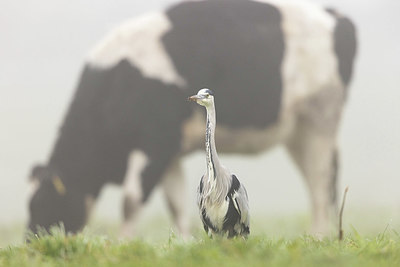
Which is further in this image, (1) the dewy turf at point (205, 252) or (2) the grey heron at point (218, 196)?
(2) the grey heron at point (218, 196)

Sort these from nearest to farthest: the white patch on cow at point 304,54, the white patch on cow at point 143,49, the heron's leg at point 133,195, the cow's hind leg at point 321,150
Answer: the heron's leg at point 133,195 < the white patch on cow at point 143,49 < the white patch on cow at point 304,54 < the cow's hind leg at point 321,150

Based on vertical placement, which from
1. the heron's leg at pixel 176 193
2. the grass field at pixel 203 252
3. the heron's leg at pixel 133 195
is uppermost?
the grass field at pixel 203 252

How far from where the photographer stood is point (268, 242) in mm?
3391

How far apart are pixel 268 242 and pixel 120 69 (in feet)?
13.2

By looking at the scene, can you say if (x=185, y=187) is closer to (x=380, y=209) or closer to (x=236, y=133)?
(x=236, y=133)

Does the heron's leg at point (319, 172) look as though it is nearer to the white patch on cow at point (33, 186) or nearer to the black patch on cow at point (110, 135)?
the black patch on cow at point (110, 135)

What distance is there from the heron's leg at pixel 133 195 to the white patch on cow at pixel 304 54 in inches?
70.4

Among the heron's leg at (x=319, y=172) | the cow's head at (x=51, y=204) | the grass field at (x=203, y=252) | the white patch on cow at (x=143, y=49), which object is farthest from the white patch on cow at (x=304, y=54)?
the grass field at (x=203, y=252)

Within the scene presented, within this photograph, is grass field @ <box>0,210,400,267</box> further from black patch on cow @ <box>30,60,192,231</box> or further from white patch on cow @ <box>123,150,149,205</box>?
black patch on cow @ <box>30,60,192,231</box>

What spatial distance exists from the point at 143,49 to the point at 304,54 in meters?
1.86

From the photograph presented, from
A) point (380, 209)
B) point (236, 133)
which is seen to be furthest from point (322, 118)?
point (380, 209)

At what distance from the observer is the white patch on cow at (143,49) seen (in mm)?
6879

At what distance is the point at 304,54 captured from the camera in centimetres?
742

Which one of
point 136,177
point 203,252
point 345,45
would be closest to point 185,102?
point 136,177
